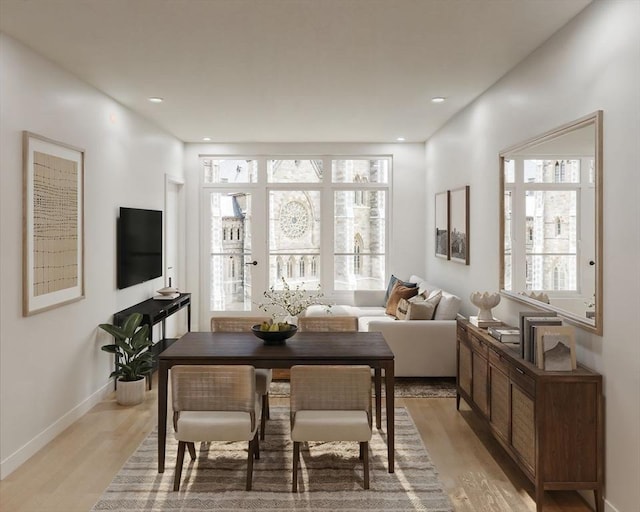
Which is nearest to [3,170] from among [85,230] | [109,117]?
[85,230]

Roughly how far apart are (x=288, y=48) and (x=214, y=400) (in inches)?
90.7

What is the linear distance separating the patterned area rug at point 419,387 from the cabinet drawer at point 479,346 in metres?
1.03

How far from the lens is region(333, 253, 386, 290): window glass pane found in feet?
24.7

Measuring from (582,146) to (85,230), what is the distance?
3.63 m

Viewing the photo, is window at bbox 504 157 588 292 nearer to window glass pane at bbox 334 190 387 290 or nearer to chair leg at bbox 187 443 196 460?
chair leg at bbox 187 443 196 460

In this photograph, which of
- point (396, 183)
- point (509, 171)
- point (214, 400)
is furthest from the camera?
point (396, 183)

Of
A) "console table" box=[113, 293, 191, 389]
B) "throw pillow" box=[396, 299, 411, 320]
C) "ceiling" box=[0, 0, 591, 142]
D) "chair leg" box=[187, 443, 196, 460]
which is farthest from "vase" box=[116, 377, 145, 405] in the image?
"throw pillow" box=[396, 299, 411, 320]

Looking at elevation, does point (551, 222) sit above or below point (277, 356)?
above

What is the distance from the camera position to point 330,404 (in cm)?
285

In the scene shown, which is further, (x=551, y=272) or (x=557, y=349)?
(x=551, y=272)

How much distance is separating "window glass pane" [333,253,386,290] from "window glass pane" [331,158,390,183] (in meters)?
1.09

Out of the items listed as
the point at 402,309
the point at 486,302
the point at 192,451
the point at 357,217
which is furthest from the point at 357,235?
the point at 192,451

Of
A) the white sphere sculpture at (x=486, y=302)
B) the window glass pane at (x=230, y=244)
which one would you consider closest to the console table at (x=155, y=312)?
the window glass pane at (x=230, y=244)

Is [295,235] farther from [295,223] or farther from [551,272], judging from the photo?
[551,272]
